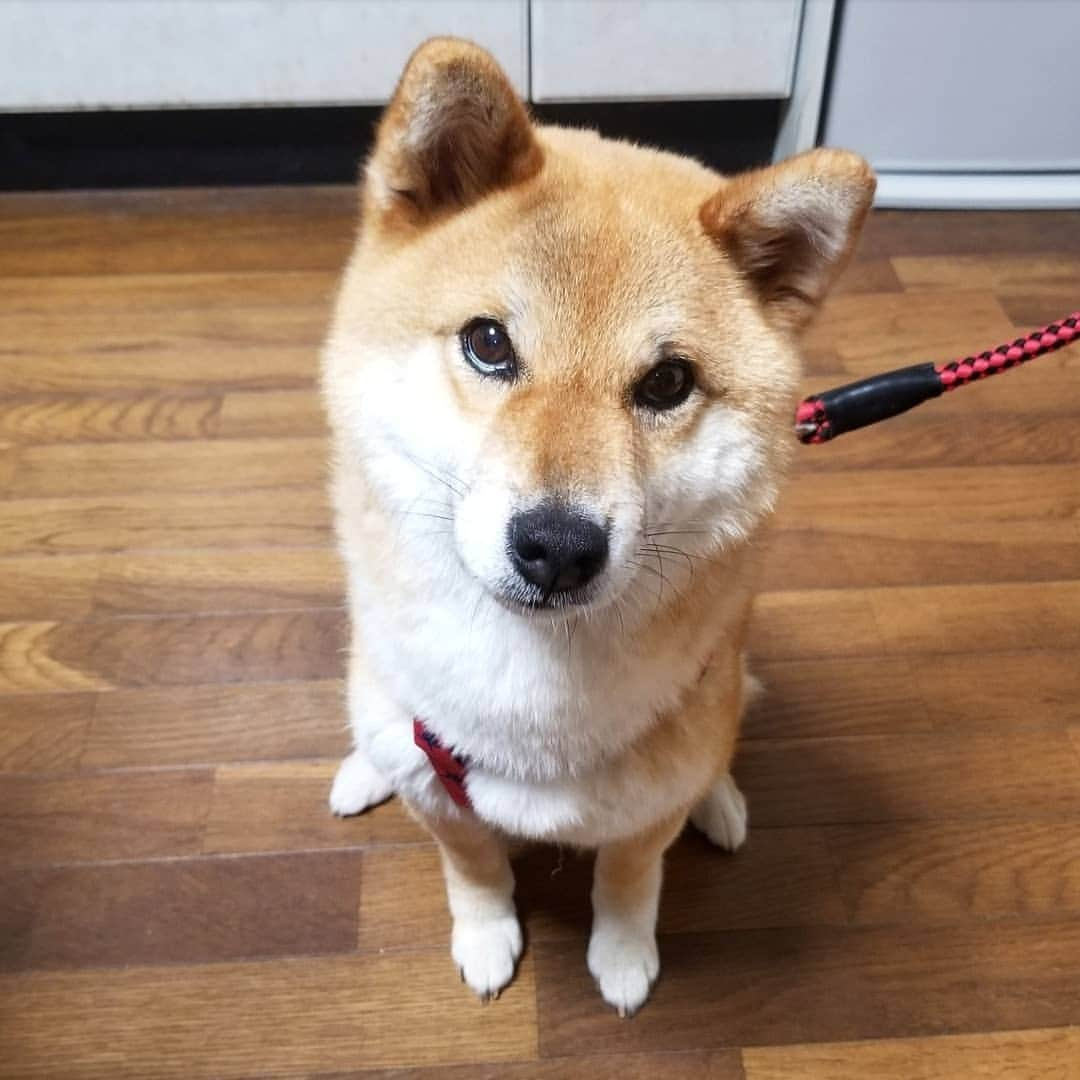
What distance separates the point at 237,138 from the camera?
2625 mm

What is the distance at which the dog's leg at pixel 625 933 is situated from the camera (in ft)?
4.01

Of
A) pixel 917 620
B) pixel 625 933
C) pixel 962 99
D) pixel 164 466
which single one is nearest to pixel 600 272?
pixel 625 933

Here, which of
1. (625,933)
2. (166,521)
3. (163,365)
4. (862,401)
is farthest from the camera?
(163,365)

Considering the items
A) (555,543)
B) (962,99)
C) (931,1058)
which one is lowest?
(931,1058)

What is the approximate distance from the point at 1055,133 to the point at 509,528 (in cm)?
240

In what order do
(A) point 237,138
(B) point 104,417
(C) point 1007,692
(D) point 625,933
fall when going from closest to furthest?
(D) point 625,933 < (C) point 1007,692 < (B) point 104,417 < (A) point 237,138

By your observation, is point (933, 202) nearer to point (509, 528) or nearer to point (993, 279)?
point (993, 279)

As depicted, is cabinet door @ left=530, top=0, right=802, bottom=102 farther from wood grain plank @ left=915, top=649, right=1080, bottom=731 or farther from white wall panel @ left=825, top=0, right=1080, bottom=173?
wood grain plank @ left=915, top=649, right=1080, bottom=731

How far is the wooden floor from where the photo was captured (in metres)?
1.27

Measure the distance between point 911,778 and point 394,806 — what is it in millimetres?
770

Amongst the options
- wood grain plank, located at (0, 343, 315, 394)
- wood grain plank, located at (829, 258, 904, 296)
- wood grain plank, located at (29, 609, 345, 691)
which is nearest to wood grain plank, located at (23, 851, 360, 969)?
wood grain plank, located at (29, 609, 345, 691)

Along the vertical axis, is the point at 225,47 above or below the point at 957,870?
above

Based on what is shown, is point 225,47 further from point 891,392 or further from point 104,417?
point 891,392

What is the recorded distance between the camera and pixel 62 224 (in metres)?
2.52
